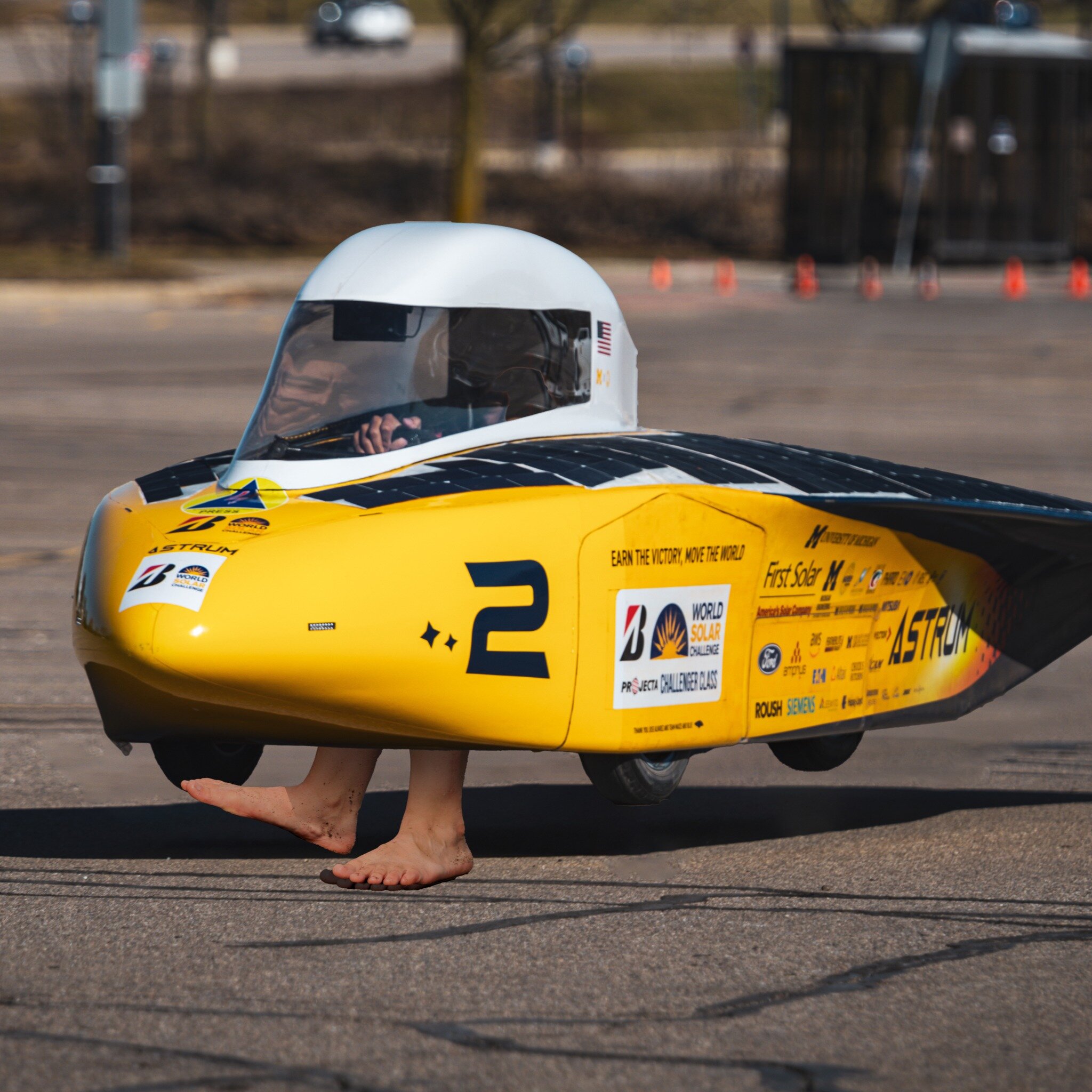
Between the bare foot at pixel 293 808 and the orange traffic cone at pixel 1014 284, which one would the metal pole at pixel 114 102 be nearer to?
the orange traffic cone at pixel 1014 284

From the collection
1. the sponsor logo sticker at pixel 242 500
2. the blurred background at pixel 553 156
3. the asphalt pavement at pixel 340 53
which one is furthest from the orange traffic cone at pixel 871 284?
the sponsor logo sticker at pixel 242 500

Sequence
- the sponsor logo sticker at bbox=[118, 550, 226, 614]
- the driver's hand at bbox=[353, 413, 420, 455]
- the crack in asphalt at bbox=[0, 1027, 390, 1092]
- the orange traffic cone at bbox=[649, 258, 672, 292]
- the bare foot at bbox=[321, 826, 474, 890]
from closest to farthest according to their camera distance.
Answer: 1. the crack in asphalt at bbox=[0, 1027, 390, 1092]
2. the sponsor logo sticker at bbox=[118, 550, 226, 614]
3. the bare foot at bbox=[321, 826, 474, 890]
4. the driver's hand at bbox=[353, 413, 420, 455]
5. the orange traffic cone at bbox=[649, 258, 672, 292]

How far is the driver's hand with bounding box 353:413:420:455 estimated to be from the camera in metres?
6.11

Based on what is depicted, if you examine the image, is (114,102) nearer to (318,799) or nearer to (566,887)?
(318,799)

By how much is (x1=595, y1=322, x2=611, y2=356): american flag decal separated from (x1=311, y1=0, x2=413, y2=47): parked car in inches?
2398

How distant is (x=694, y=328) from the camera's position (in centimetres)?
2445

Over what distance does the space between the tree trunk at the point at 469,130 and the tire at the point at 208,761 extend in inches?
1033

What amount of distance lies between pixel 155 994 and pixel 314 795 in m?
1.44

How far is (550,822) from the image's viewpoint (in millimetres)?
6527

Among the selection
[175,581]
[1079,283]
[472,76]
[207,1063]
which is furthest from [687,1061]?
[472,76]

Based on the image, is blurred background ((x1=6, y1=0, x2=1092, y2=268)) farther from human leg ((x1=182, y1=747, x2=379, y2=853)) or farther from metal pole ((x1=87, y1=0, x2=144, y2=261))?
human leg ((x1=182, y1=747, x2=379, y2=853))

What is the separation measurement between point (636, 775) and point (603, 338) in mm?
1611

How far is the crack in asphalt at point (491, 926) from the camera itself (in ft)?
16.8

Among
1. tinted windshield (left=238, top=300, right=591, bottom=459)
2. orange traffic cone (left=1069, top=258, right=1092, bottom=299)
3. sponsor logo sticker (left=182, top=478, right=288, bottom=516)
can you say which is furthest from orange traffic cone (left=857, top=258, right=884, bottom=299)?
sponsor logo sticker (left=182, top=478, right=288, bottom=516)
